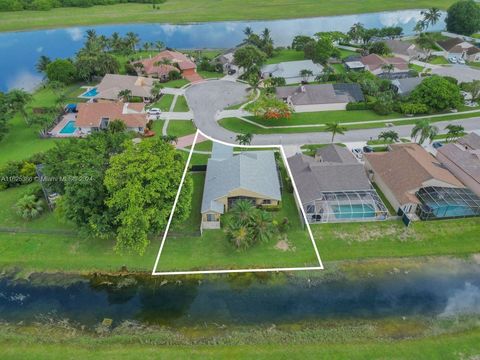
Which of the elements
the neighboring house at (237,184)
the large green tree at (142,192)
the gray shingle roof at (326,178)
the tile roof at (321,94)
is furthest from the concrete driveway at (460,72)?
the large green tree at (142,192)

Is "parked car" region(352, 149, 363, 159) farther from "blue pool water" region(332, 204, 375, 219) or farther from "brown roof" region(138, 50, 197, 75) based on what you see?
"brown roof" region(138, 50, 197, 75)

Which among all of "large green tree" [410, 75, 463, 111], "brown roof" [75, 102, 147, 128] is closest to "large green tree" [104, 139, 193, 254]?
"brown roof" [75, 102, 147, 128]

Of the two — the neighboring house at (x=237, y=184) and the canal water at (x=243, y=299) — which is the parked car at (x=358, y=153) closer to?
the neighboring house at (x=237, y=184)

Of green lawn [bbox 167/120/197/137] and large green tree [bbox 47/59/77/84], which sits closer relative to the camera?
green lawn [bbox 167/120/197/137]

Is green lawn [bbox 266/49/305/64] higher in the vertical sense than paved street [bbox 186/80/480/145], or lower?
higher

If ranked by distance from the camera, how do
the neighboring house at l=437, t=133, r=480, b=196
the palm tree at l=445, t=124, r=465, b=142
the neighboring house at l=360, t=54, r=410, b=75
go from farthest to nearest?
the neighboring house at l=360, t=54, r=410, b=75, the palm tree at l=445, t=124, r=465, b=142, the neighboring house at l=437, t=133, r=480, b=196

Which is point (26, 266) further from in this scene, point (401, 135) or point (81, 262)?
point (401, 135)
